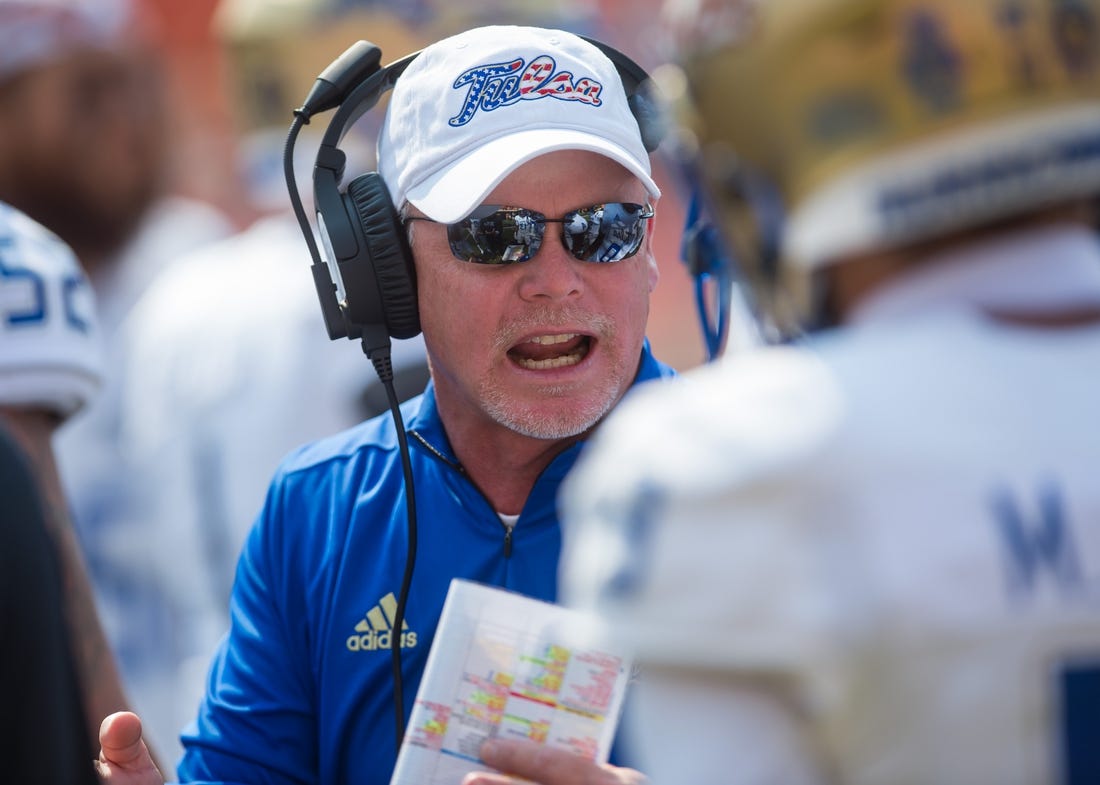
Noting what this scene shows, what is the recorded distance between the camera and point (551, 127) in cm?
219

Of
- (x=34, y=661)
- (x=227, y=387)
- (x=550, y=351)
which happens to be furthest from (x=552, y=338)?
(x=227, y=387)

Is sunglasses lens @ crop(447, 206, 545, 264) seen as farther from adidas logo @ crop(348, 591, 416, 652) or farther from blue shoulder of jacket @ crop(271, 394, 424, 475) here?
adidas logo @ crop(348, 591, 416, 652)

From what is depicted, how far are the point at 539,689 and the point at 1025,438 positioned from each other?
860 mm

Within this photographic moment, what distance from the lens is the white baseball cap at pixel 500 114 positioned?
2180 mm

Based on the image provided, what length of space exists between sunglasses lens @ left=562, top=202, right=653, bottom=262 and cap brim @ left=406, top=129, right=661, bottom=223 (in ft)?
0.20

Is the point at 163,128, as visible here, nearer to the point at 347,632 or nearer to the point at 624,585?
the point at 347,632

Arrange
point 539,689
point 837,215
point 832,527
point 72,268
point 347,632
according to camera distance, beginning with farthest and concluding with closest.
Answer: point 72,268, point 347,632, point 539,689, point 837,215, point 832,527

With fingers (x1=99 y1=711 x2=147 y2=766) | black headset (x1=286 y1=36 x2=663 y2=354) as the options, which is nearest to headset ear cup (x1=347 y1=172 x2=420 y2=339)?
black headset (x1=286 y1=36 x2=663 y2=354)

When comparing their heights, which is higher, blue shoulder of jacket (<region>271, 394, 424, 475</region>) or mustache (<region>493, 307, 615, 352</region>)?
mustache (<region>493, 307, 615, 352</region>)

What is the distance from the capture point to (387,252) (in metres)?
2.24

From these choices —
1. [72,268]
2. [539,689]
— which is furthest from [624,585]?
[72,268]

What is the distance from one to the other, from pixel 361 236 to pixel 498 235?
0.69 ft

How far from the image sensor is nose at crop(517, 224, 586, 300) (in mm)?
2211

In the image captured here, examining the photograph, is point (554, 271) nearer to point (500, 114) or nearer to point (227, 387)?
point (500, 114)
